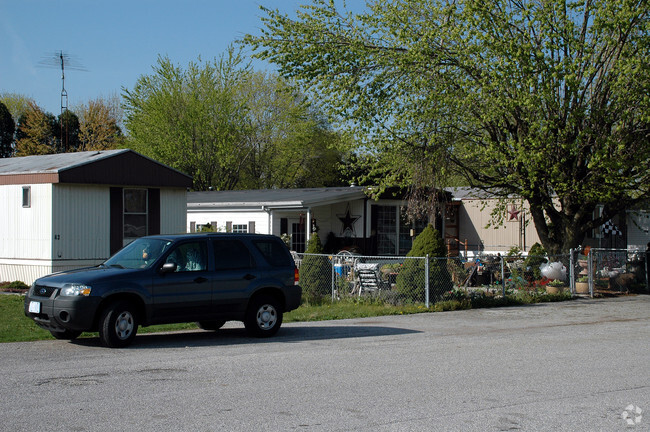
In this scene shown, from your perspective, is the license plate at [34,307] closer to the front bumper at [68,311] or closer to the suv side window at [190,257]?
the front bumper at [68,311]

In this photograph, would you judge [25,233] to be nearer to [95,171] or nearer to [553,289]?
[95,171]

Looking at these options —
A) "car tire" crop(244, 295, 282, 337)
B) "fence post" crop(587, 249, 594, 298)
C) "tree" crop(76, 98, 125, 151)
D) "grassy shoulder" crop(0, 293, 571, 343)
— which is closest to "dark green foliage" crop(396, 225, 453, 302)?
"grassy shoulder" crop(0, 293, 571, 343)

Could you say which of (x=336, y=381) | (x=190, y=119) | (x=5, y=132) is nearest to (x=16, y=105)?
(x=5, y=132)

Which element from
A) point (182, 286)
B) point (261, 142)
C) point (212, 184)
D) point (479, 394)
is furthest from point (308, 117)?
point (479, 394)

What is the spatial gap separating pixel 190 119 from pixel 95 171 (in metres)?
23.3

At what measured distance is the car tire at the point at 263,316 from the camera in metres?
12.3

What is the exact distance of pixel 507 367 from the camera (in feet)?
31.8

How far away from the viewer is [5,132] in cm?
5588

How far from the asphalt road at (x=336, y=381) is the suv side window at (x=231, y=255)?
4.10 ft

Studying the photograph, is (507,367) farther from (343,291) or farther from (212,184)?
(212,184)

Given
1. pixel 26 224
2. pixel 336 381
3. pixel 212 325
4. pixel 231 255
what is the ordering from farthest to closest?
pixel 26 224 < pixel 212 325 < pixel 231 255 < pixel 336 381

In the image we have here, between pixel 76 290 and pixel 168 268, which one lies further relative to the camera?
pixel 168 268

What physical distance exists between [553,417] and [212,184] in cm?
4188

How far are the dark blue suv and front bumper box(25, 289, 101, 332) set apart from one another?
14mm
